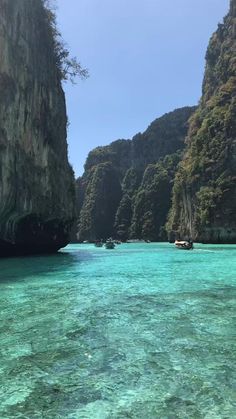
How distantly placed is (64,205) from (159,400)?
131 ft

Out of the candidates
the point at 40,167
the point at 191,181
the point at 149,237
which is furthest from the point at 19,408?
the point at 149,237

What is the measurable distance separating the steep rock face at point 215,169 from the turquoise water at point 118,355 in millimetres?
59084

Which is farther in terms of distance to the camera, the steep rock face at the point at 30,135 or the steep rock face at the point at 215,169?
the steep rock face at the point at 215,169

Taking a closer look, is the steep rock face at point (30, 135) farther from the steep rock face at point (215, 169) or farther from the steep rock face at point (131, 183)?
the steep rock face at point (131, 183)

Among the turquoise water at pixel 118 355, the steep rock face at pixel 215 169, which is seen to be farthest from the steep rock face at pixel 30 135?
the steep rock face at pixel 215 169

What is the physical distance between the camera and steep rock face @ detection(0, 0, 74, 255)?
29438mm

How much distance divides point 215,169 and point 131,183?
96.6 metres

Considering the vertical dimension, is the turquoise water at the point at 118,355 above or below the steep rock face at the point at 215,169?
below

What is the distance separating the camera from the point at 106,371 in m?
6.36

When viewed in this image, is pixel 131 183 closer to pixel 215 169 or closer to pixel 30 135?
pixel 215 169

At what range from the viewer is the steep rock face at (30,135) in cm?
2944

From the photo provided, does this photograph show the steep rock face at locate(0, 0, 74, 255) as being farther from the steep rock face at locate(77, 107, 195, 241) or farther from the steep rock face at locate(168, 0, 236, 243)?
the steep rock face at locate(77, 107, 195, 241)

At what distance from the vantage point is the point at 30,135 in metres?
33.8

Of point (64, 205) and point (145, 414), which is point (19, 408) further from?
point (64, 205)
